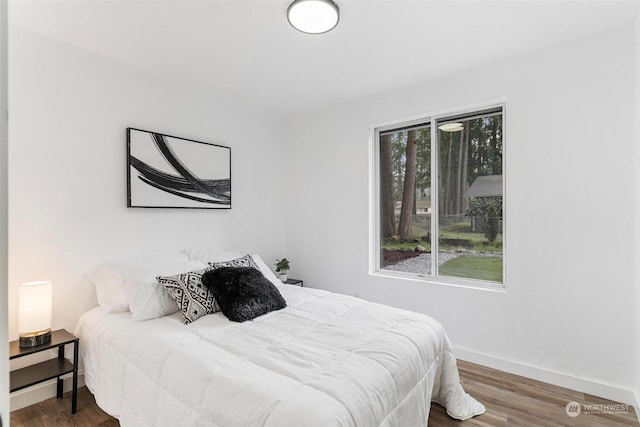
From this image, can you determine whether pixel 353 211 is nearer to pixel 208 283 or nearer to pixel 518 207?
pixel 518 207

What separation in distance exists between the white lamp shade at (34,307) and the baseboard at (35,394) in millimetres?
440

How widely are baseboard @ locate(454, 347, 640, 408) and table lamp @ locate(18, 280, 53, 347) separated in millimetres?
3137

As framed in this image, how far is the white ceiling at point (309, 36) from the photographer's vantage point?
6.59 feet

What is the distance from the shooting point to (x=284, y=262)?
3.71 m

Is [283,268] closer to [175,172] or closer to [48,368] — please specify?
[175,172]

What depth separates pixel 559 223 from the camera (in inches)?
96.2

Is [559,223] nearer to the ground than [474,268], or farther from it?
farther from it

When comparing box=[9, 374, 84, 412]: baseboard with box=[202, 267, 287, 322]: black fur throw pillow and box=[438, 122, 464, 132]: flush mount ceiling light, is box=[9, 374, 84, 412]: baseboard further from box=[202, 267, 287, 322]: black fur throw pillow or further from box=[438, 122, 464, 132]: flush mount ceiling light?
box=[438, 122, 464, 132]: flush mount ceiling light

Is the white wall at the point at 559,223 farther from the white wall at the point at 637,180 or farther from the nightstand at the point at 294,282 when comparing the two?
the nightstand at the point at 294,282

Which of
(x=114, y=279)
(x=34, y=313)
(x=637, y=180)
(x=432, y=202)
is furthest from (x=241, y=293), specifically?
(x=637, y=180)

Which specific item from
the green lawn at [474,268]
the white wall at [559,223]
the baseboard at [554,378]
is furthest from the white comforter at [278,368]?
the green lawn at [474,268]

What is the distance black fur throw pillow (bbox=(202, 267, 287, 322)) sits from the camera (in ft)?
7.13

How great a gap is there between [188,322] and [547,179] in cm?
281

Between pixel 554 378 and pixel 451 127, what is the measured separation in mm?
2216
